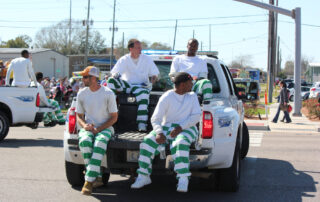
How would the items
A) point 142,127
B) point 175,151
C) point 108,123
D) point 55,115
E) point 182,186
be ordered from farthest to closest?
point 55,115, point 142,127, point 108,123, point 175,151, point 182,186

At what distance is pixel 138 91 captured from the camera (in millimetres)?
7312

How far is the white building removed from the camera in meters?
60.4

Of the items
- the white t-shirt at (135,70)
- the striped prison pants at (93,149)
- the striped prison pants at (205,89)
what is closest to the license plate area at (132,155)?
the striped prison pants at (93,149)

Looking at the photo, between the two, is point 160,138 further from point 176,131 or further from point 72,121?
point 72,121

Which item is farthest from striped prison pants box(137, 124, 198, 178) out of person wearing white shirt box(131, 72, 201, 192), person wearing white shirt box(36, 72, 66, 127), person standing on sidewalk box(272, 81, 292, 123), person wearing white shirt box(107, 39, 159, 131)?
person standing on sidewalk box(272, 81, 292, 123)

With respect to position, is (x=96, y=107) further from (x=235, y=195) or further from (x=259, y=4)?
(x=259, y=4)

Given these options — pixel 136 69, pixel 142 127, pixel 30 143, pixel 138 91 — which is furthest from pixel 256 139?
pixel 142 127

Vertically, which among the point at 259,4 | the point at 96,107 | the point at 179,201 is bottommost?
the point at 179,201

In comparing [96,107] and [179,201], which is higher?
[96,107]

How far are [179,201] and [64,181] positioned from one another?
2.03 m

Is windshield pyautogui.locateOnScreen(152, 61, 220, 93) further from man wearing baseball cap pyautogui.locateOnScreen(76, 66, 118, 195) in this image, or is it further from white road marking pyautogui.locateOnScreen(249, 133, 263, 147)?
white road marking pyautogui.locateOnScreen(249, 133, 263, 147)

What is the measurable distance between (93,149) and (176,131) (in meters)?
1.01

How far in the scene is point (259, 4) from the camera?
20703mm

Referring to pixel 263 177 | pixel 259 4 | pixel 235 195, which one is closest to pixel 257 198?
pixel 235 195
